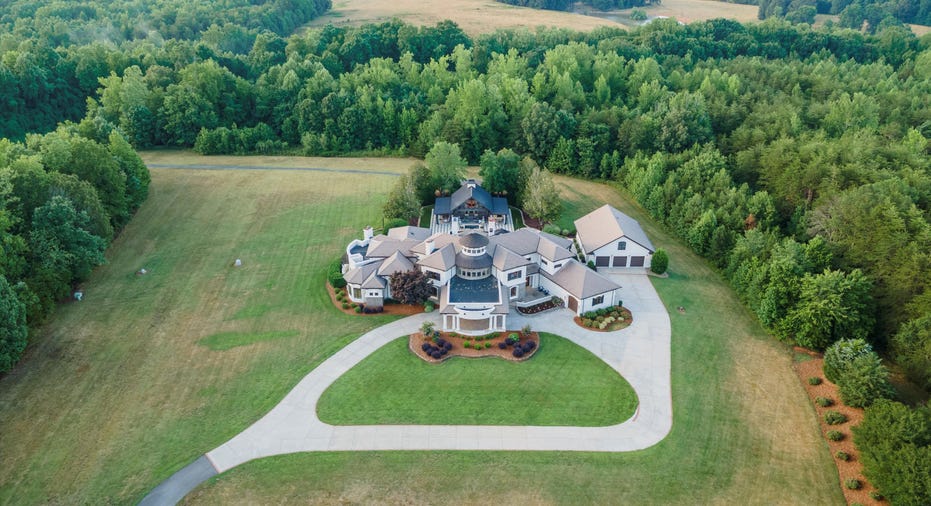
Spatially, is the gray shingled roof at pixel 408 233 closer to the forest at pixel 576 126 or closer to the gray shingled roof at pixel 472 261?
the gray shingled roof at pixel 472 261

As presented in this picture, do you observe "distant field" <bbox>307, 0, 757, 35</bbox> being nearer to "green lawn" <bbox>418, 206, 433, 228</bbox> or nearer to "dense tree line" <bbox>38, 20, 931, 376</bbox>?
"dense tree line" <bbox>38, 20, 931, 376</bbox>

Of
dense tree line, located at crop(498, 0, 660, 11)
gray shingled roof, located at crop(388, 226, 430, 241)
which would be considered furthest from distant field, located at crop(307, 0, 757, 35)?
gray shingled roof, located at crop(388, 226, 430, 241)

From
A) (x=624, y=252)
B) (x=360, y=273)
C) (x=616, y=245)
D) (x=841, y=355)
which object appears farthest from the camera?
(x=624, y=252)

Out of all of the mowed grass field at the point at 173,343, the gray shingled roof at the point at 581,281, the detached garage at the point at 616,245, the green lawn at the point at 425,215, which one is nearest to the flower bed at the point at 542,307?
the gray shingled roof at the point at 581,281

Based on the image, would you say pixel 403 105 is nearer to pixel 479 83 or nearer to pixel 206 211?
pixel 479 83

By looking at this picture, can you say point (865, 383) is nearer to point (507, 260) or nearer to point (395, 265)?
point (507, 260)

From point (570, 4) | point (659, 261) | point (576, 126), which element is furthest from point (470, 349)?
point (570, 4)
